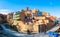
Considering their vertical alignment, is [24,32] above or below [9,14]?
below

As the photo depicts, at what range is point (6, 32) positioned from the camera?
489cm

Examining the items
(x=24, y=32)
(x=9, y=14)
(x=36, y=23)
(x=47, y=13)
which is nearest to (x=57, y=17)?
(x=47, y=13)

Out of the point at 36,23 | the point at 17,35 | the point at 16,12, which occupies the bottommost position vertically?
the point at 17,35

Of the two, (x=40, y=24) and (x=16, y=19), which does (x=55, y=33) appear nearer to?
(x=40, y=24)

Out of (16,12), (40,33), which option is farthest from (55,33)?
(16,12)

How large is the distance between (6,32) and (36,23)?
865 mm

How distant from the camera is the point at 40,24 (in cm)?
479

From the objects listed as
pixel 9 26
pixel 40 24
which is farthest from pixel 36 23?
pixel 9 26

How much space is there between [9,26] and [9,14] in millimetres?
332

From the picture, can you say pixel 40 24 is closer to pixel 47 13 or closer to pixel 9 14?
pixel 47 13

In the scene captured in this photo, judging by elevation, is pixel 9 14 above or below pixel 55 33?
above

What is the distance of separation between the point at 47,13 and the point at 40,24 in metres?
0.38

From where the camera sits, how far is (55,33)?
15.5ft

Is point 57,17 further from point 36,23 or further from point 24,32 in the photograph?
point 24,32
